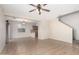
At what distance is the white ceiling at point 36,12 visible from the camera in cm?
197

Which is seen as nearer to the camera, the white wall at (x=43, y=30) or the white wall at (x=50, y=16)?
the white wall at (x=50, y=16)

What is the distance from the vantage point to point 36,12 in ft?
6.66

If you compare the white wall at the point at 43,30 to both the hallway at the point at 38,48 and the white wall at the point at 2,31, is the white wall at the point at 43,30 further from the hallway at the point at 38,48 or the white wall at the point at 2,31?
the white wall at the point at 2,31

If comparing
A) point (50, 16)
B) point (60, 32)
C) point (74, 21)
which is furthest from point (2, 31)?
point (74, 21)

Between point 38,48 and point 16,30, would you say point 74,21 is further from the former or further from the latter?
point 16,30

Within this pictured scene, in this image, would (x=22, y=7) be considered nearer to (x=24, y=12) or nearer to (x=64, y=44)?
(x=24, y=12)

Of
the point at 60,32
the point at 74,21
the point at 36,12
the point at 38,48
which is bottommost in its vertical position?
the point at 38,48

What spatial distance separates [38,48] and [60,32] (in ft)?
1.68

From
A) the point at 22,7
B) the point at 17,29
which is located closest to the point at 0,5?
the point at 22,7

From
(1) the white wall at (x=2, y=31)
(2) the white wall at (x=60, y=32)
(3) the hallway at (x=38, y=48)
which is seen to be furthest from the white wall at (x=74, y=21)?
(1) the white wall at (x=2, y=31)

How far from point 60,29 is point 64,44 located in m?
0.29

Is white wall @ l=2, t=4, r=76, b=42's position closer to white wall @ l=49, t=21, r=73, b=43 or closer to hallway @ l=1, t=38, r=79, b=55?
white wall @ l=49, t=21, r=73, b=43

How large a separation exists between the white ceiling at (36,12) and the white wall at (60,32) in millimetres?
156

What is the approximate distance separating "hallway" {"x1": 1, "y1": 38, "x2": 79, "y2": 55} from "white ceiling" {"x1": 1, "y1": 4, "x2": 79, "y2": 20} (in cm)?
45
